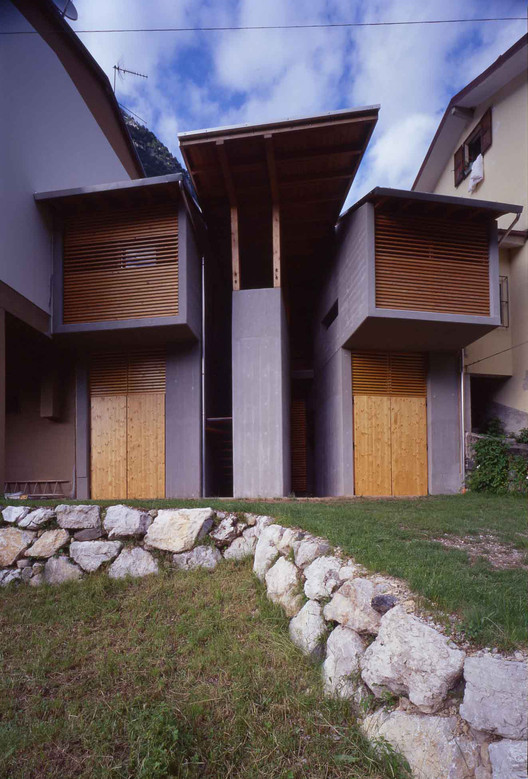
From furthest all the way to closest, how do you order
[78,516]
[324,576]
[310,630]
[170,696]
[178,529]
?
[78,516], [178,529], [324,576], [310,630], [170,696]

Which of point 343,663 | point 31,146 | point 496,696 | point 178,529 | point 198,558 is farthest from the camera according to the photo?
point 31,146

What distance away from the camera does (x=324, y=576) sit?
3.20m

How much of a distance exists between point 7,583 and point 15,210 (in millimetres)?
6327

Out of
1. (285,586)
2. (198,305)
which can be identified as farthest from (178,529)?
(198,305)

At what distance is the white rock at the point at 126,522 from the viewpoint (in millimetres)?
5086

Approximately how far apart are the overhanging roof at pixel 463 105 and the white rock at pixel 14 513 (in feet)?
38.5

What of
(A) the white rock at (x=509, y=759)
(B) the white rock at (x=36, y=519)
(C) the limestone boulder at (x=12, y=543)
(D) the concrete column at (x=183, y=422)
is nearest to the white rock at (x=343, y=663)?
(A) the white rock at (x=509, y=759)

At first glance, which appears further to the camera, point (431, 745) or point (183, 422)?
point (183, 422)

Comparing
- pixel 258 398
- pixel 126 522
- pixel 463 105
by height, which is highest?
pixel 463 105

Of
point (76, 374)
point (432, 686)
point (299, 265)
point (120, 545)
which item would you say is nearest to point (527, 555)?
point (432, 686)

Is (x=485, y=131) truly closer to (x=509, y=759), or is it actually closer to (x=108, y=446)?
(x=108, y=446)

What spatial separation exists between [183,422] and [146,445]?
3.26ft

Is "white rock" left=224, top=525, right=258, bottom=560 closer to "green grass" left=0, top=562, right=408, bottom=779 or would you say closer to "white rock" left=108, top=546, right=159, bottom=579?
"green grass" left=0, top=562, right=408, bottom=779

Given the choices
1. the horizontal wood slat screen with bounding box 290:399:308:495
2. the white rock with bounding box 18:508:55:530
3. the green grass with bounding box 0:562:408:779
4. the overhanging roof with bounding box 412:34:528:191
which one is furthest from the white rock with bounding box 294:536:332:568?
the overhanging roof with bounding box 412:34:528:191
